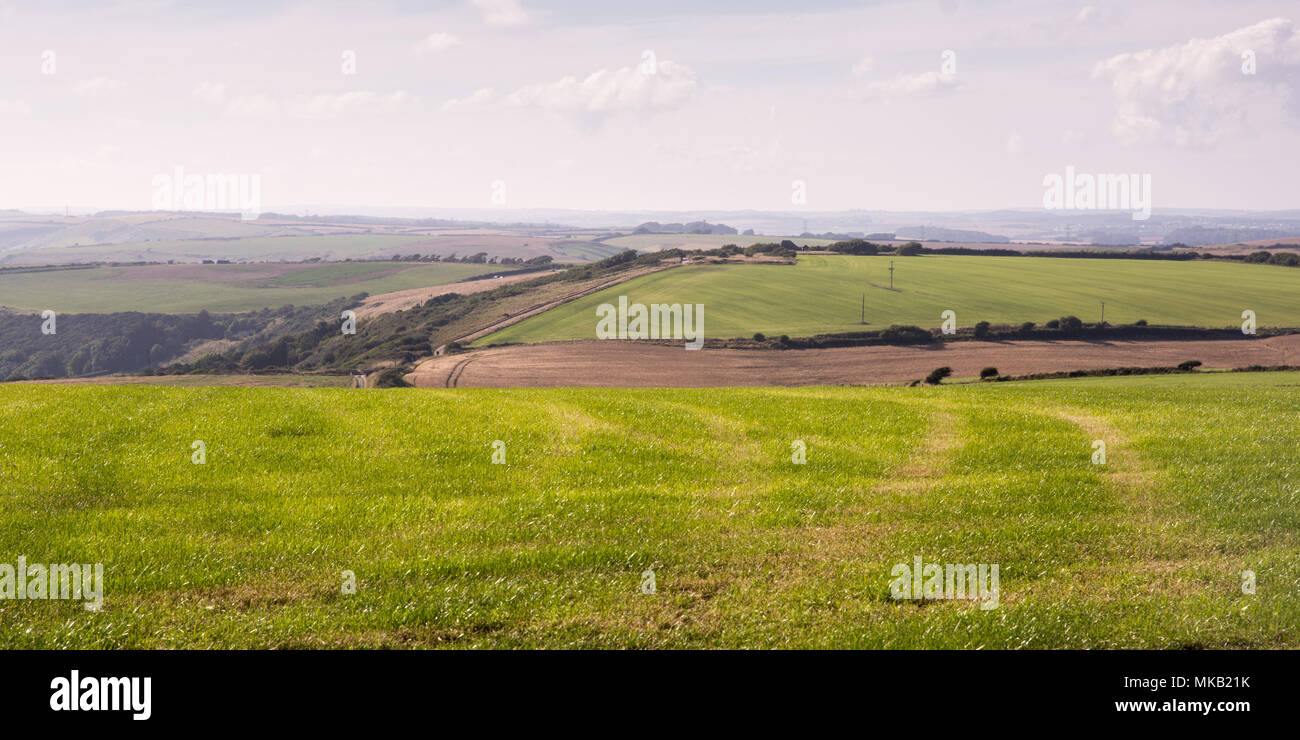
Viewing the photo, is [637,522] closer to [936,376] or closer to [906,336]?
[936,376]

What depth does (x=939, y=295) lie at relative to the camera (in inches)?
4894

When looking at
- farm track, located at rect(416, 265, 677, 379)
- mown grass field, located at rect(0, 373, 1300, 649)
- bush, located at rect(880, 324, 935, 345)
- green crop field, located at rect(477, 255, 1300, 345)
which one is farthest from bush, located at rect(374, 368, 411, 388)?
mown grass field, located at rect(0, 373, 1300, 649)

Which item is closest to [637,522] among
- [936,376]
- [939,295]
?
[936,376]

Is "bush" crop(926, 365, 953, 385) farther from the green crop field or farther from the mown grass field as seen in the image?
the mown grass field

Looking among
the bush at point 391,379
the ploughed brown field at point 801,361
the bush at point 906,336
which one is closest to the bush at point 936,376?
the ploughed brown field at point 801,361

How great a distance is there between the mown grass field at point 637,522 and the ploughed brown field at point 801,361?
5989 centimetres

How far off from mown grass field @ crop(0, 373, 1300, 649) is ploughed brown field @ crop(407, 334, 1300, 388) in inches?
2358

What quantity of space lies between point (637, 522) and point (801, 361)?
82.4 meters

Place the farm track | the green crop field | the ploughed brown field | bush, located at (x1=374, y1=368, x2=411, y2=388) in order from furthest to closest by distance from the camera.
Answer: the farm track, the green crop field, bush, located at (x1=374, y1=368, x2=411, y2=388), the ploughed brown field

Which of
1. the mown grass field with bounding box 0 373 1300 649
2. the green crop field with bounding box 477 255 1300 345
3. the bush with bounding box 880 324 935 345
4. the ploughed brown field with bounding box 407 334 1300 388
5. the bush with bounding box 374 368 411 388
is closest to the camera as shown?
the mown grass field with bounding box 0 373 1300 649

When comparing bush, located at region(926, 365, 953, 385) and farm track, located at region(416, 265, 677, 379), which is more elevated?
farm track, located at region(416, 265, 677, 379)

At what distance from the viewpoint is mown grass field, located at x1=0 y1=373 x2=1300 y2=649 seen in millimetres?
10422

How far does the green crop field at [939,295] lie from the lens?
110m

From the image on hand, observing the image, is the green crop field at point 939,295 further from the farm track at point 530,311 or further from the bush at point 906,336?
the bush at point 906,336
